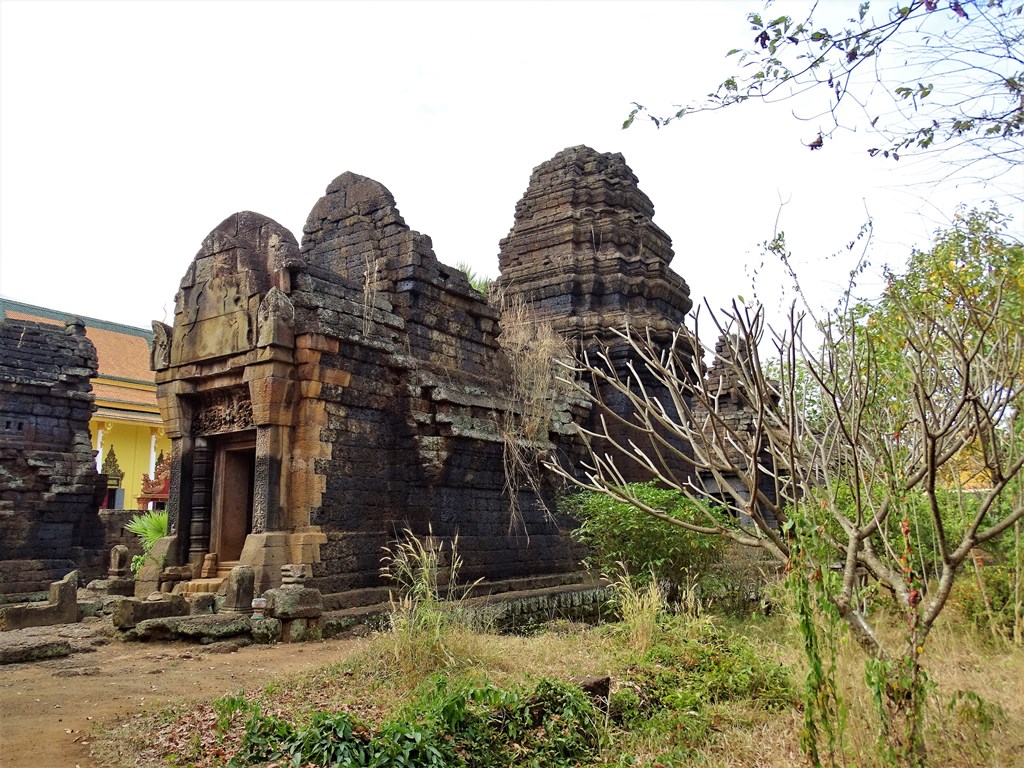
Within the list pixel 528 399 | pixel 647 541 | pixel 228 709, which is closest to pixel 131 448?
pixel 528 399

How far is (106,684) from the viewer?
21.6ft

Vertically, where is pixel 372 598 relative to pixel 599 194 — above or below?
below

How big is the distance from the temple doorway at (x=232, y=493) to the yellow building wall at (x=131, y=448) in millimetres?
20572

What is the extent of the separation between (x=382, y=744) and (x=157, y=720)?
186 centimetres

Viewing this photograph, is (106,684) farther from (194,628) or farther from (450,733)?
(450,733)

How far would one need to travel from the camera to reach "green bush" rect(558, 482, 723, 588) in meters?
10.4

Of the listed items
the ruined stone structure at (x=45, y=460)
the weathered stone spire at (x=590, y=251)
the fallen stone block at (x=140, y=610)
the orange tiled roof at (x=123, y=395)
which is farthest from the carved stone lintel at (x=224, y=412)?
the orange tiled roof at (x=123, y=395)

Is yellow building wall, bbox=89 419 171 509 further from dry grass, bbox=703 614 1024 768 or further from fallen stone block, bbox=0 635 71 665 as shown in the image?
dry grass, bbox=703 614 1024 768

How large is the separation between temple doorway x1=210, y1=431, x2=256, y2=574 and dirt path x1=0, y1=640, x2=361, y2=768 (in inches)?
86.9

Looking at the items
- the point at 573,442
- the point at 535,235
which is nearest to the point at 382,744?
the point at 573,442

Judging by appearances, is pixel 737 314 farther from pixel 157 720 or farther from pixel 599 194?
pixel 599 194

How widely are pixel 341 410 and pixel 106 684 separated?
13.7 ft

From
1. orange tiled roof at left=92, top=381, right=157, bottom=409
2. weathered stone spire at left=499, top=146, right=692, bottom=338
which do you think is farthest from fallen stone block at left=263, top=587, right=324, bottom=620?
orange tiled roof at left=92, top=381, right=157, bottom=409

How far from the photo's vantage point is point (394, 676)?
6.36m
